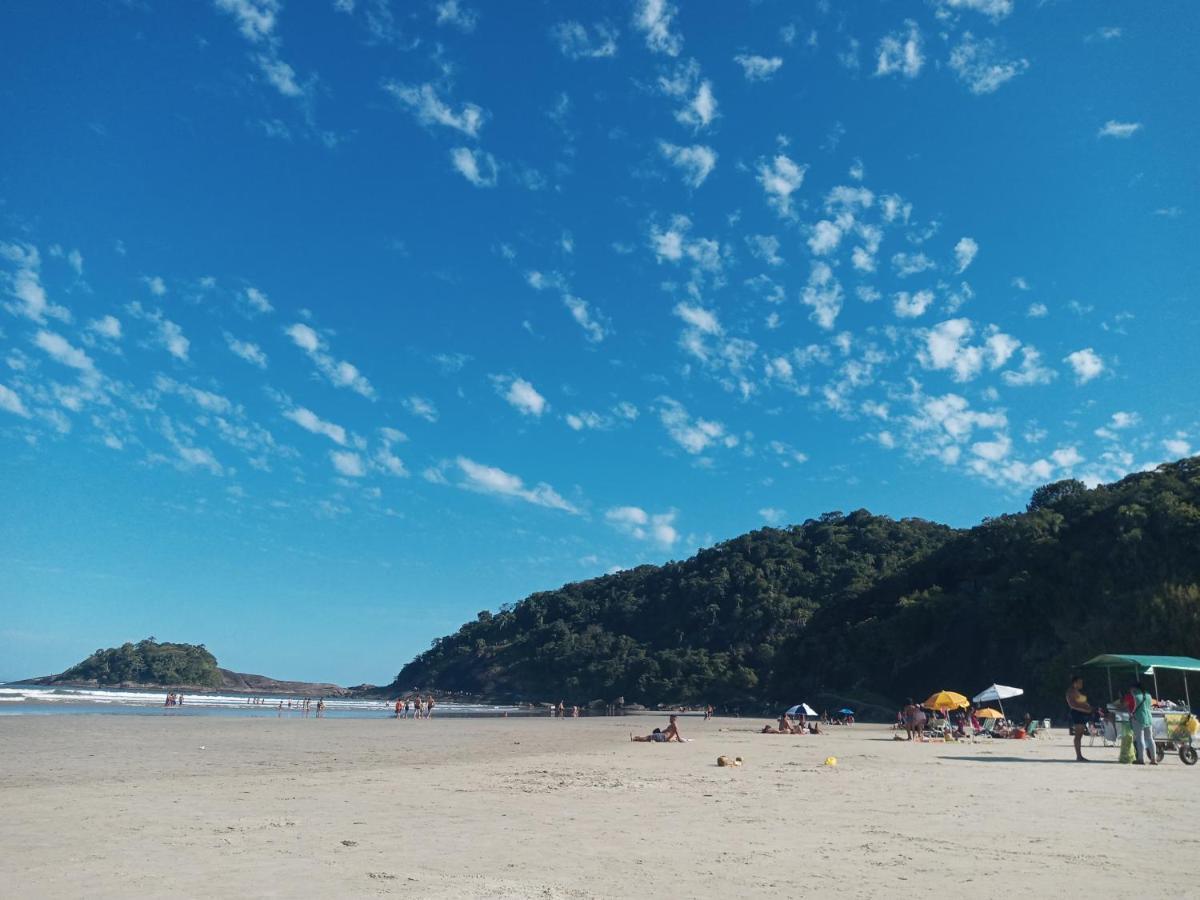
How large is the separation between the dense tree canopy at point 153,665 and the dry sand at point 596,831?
18332cm

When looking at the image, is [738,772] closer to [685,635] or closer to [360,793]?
[360,793]

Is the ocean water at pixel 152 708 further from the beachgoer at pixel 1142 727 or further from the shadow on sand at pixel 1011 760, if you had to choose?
the beachgoer at pixel 1142 727

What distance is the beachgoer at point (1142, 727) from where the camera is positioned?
16.1m

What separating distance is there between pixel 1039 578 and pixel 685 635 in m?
63.9

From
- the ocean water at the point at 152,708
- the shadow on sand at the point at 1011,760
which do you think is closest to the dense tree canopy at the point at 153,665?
the ocean water at the point at 152,708

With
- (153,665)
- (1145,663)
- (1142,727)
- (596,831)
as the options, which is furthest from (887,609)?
(153,665)

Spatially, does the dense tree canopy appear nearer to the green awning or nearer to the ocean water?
the ocean water

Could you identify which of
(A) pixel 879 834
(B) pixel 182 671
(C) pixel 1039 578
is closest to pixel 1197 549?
(C) pixel 1039 578

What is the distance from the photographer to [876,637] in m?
66.6

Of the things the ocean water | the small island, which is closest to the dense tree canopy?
the small island

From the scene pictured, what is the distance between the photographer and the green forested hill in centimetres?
4659

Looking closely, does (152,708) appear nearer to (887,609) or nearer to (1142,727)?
(887,609)

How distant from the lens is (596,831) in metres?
8.08

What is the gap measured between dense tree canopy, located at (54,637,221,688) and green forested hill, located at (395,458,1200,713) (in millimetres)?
71527
